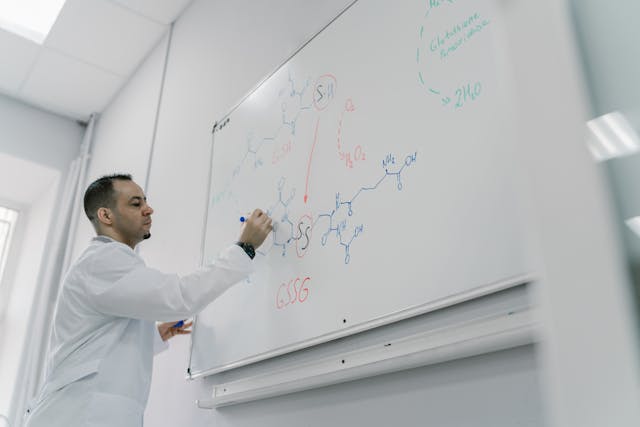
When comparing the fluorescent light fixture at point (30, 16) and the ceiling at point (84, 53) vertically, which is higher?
the fluorescent light fixture at point (30, 16)

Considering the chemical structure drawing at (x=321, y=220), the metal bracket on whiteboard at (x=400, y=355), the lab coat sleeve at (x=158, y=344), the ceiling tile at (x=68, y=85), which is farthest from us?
the ceiling tile at (x=68, y=85)

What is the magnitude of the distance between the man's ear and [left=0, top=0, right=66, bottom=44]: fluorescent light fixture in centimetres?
145

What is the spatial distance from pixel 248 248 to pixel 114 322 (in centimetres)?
39

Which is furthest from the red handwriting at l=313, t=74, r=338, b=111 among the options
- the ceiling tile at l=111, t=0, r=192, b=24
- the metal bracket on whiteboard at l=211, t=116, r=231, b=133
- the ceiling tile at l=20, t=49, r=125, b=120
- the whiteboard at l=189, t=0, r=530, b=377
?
the ceiling tile at l=20, t=49, r=125, b=120

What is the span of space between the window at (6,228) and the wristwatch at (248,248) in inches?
115

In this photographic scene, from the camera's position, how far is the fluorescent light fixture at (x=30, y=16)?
2631 millimetres

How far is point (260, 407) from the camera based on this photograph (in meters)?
1.37

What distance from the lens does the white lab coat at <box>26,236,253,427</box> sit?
1316mm

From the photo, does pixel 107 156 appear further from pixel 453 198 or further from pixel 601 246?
pixel 601 246

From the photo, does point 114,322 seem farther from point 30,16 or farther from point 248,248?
point 30,16

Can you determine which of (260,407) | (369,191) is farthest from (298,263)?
(260,407)

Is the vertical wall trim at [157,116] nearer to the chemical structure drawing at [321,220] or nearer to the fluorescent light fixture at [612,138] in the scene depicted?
the chemical structure drawing at [321,220]

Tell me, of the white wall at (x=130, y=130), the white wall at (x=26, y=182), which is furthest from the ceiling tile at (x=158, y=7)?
the white wall at (x=26, y=182)

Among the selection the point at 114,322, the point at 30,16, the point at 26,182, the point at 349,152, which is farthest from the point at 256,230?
the point at 26,182
